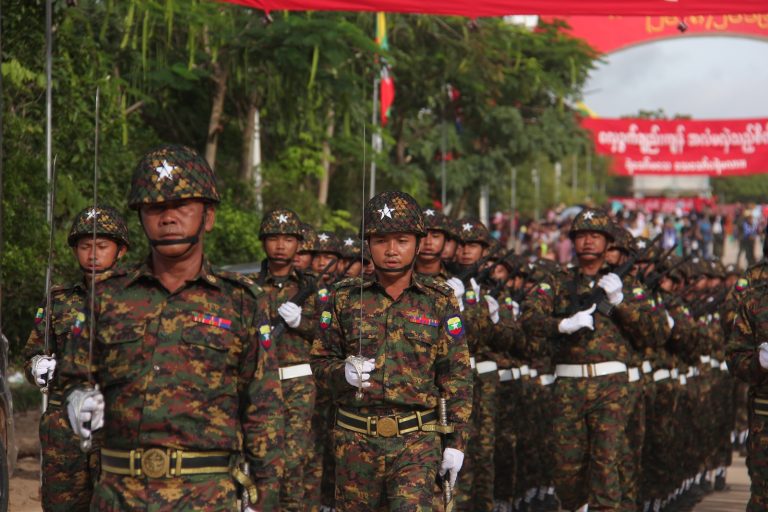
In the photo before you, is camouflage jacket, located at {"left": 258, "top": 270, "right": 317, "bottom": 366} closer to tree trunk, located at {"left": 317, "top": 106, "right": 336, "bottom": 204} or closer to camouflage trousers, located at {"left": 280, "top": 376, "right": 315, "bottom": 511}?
camouflage trousers, located at {"left": 280, "top": 376, "right": 315, "bottom": 511}

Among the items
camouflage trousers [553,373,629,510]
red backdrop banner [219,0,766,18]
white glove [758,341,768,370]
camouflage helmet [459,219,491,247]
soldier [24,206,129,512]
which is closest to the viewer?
soldier [24,206,129,512]

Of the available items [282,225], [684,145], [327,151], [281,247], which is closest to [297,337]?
[281,247]

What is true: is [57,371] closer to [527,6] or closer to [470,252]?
[470,252]

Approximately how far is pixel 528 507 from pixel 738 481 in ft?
13.7

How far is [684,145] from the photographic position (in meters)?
45.5

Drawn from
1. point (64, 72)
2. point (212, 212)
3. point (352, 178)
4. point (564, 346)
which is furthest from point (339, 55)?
point (212, 212)

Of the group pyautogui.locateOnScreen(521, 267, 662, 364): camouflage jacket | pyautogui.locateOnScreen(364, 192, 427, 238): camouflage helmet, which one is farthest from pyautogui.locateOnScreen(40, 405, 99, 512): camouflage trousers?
pyautogui.locateOnScreen(521, 267, 662, 364): camouflage jacket

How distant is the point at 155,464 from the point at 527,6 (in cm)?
747

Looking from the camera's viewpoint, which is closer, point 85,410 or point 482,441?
point 85,410

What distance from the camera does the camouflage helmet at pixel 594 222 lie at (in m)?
10.0

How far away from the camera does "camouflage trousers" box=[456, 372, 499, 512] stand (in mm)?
11094

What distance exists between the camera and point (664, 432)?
12.8 m

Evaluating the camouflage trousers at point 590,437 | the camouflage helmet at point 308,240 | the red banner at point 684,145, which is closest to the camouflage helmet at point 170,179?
the camouflage trousers at point 590,437

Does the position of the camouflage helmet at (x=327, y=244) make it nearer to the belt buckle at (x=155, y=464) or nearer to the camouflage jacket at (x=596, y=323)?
the camouflage jacket at (x=596, y=323)
